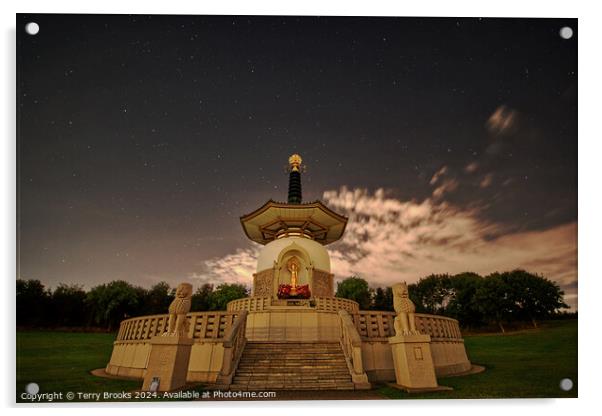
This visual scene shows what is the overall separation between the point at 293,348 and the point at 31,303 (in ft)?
20.7

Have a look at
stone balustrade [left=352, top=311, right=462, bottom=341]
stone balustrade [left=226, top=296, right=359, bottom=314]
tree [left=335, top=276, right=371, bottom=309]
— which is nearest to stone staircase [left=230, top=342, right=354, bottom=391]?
stone balustrade [left=352, top=311, right=462, bottom=341]

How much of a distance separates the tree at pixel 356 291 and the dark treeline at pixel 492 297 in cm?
1756

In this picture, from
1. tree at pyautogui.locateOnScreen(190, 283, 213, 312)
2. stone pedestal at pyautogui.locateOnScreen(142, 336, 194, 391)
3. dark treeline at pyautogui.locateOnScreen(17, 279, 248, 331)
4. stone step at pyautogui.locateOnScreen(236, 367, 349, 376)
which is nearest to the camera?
stone pedestal at pyautogui.locateOnScreen(142, 336, 194, 391)

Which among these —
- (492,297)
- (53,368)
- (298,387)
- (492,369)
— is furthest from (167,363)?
(492,297)

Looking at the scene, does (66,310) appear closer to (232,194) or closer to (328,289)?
(232,194)

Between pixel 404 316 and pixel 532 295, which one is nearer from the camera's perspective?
pixel 404 316

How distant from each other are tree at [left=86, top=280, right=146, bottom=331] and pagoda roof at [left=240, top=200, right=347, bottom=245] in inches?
257

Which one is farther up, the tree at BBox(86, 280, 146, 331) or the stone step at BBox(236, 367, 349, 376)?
the tree at BBox(86, 280, 146, 331)

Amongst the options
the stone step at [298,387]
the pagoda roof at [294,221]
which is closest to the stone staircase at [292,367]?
the stone step at [298,387]

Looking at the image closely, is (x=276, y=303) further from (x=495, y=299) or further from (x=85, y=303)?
(x=495, y=299)

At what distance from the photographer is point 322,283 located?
62.0 ft

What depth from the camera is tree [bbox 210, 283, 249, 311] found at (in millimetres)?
29377

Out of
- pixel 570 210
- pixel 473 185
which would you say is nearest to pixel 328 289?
pixel 473 185

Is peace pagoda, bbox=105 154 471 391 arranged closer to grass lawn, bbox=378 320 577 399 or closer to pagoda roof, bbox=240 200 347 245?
grass lawn, bbox=378 320 577 399
